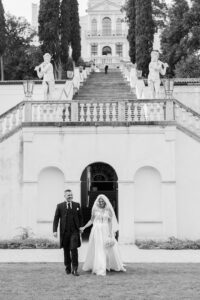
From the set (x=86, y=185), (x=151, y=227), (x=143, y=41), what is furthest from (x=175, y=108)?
(x=143, y=41)

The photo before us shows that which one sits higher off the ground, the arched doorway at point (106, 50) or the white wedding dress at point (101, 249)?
the arched doorway at point (106, 50)

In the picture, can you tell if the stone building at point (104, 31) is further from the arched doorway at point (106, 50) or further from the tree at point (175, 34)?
the tree at point (175, 34)

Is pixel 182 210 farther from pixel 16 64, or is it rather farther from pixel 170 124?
pixel 16 64

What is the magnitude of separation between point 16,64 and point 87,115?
3449 centimetres

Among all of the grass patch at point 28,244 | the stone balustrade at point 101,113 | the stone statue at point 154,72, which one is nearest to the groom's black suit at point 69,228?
the grass patch at point 28,244

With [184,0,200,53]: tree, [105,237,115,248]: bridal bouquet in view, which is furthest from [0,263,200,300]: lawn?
[184,0,200,53]: tree

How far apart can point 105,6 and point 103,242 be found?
326 ft

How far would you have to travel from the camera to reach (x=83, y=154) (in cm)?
1638

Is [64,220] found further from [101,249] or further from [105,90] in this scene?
[105,90]

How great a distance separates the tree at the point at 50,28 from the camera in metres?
41.0

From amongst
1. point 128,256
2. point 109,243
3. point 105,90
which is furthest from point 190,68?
point 109,243

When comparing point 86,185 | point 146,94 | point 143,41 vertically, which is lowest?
point 86,185

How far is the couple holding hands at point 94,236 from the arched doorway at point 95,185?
27.1ft

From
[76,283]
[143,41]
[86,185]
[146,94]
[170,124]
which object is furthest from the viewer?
[143,41]
